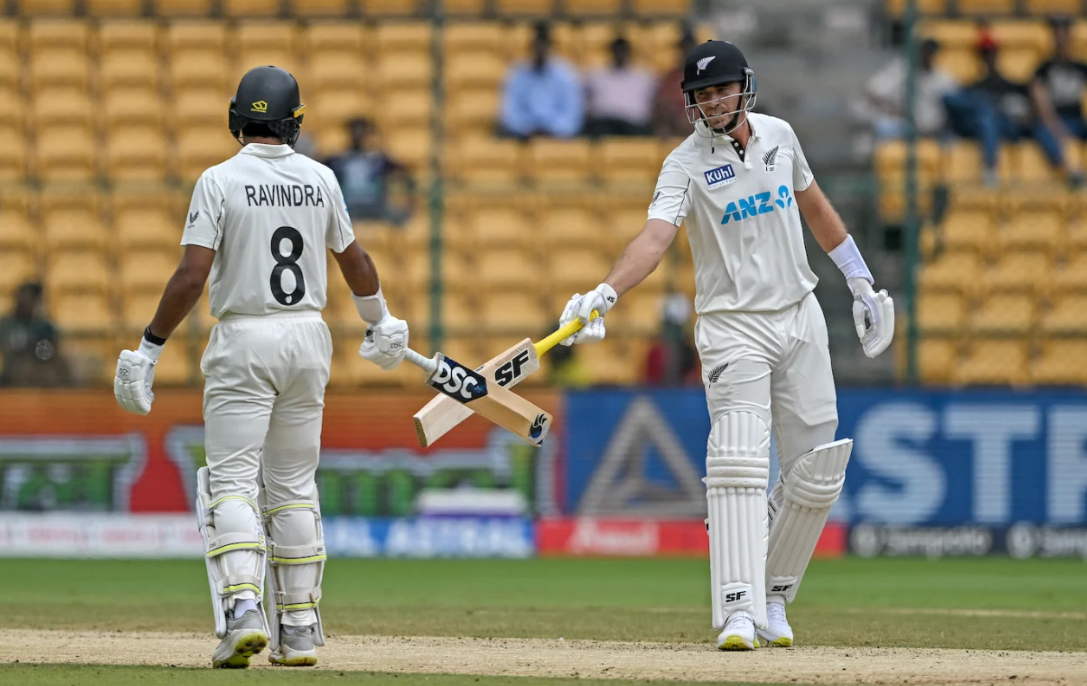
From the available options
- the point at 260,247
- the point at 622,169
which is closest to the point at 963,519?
the point at 622,169

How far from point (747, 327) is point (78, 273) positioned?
9.57 metres

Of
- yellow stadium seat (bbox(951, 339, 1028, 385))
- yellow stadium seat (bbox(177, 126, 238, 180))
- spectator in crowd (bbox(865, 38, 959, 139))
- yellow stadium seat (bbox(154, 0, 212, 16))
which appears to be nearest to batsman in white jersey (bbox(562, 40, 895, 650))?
yellow stadium seat (bbox(951, 339, 1028, 385))

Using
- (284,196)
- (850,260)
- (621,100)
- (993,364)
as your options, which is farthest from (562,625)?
(621,100)

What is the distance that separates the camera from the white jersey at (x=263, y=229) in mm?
6230

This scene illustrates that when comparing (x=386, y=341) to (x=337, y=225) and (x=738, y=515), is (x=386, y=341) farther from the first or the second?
(x=738, y=515)

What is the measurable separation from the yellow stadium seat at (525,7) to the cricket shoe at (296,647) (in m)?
10.7

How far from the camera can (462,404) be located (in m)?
6.59

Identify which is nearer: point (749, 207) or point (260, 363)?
point (260, 363)

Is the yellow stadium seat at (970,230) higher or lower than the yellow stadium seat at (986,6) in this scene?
lower

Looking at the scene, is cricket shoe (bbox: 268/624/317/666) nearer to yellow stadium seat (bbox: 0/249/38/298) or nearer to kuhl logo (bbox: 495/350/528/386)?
kuhl logo (bbox: 495/350/528/386)

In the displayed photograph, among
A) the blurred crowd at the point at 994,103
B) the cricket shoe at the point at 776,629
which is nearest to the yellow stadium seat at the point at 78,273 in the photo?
the blurred crowd at the point at 994,103

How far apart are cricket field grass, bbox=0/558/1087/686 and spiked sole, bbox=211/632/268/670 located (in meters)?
0.10

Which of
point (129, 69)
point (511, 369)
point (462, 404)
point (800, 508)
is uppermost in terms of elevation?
point (129, 69)

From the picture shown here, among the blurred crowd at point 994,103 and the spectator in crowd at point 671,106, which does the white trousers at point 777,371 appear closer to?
the spectator in crowd at point 671,106
